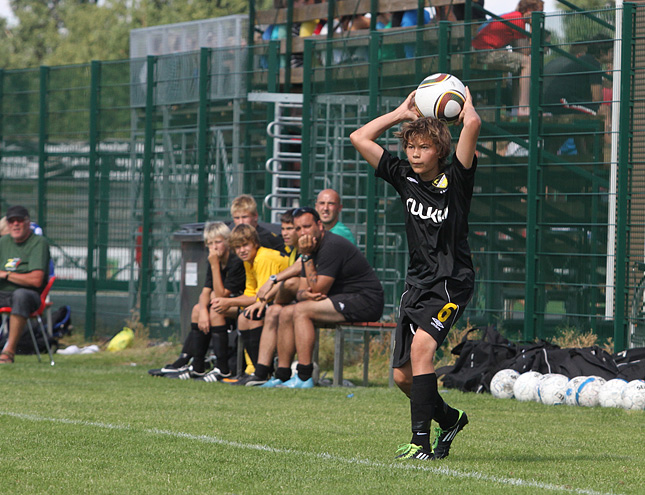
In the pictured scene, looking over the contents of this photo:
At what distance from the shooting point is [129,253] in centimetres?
1498

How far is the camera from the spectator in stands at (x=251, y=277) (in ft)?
34.7

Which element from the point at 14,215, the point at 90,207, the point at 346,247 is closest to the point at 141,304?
the point at 90,207

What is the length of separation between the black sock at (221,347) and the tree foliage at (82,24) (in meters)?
38.7

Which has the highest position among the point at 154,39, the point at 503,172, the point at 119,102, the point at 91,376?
the point at 154,39

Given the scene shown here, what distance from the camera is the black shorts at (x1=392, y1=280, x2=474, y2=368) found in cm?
564

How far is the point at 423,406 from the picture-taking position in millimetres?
5637

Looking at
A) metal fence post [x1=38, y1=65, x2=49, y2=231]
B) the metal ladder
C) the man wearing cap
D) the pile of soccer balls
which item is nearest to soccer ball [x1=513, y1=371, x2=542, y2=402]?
the pile of soccer balls

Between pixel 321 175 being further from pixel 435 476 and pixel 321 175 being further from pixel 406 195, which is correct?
pixel 435 476

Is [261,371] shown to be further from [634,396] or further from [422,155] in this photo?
[422,155]

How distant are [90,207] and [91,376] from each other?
511cm

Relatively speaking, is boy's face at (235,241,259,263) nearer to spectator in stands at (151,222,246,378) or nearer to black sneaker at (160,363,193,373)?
spectator in stands at (151,222,246,378)

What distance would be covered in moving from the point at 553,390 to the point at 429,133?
4.04 metres

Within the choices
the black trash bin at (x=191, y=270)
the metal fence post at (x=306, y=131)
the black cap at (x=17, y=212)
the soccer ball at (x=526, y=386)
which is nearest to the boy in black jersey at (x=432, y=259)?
the soccer ball at (x=526, y=386)

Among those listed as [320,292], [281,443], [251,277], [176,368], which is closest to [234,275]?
[251,277]
